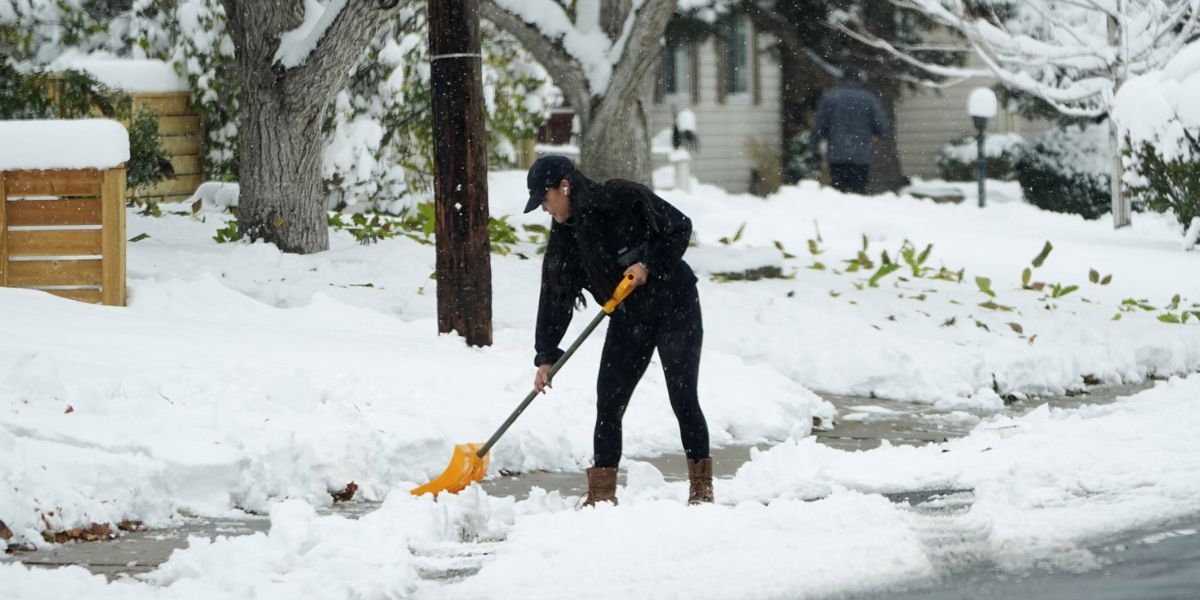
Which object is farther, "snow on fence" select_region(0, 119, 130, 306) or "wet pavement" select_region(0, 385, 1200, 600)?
"snow on fence" select_region(0, 119, 130, 306)

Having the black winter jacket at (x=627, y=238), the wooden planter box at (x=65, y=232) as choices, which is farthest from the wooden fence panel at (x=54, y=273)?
the black winter jacket at (x=627, y=238)

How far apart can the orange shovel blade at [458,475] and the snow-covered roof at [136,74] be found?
8837 millimetres

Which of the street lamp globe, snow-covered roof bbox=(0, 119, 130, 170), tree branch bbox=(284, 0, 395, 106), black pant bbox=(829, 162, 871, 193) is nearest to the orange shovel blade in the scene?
snow-covered roof bbox=(0, 119, 130, 170)

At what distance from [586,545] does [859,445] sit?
343 centimetres

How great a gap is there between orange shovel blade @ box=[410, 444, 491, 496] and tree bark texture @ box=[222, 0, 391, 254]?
19.0ft

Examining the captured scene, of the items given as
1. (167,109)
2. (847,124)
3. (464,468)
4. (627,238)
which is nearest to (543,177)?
(627,238)

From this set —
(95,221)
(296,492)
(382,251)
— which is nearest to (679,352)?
(296,492)

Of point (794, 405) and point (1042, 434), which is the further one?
point (794, 405)

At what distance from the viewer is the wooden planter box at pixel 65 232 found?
9359mm

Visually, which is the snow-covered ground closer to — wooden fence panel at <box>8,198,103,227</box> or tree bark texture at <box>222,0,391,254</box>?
tree bark texture at <box>222,0,391,254</box>

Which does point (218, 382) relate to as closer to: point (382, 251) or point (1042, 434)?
point (1042, 434)

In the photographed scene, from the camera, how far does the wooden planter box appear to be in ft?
30.7

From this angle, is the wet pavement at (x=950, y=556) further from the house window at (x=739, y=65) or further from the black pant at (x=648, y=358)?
the house window at (x=739, y=65)

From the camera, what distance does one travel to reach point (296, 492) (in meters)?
6.78
